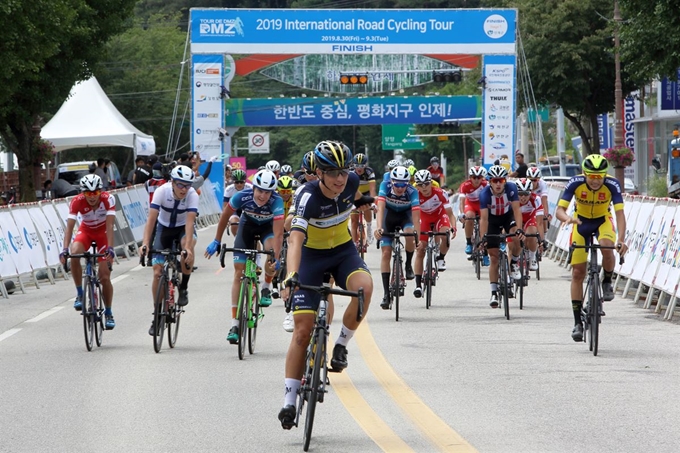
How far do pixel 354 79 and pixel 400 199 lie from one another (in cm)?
3165

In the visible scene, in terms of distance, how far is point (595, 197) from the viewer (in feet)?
41.3

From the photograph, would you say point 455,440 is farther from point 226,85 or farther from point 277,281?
point 226,85

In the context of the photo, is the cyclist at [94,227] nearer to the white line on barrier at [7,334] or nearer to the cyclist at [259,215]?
the white line on barrier at [7,334]

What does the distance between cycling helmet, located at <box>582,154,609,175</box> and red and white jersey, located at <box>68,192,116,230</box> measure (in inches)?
202

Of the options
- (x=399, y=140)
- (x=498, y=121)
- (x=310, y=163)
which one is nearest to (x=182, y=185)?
(x=310, y=163)

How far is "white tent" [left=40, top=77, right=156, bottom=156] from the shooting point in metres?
38.6

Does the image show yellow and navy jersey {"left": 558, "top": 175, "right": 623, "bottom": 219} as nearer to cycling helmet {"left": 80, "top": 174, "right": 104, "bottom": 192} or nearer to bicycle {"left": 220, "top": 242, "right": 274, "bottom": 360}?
bicycle {"left": 220, "top": 242, "right": 274, "bottom": 360}

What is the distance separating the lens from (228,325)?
49.3 ft

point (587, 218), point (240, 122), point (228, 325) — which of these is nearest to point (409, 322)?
point (228, 325)

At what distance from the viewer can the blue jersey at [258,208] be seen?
1327cm

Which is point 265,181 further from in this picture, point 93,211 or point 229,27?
point 229,27

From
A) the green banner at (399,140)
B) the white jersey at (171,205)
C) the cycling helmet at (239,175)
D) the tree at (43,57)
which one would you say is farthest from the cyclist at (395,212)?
the green banner at (399,140)

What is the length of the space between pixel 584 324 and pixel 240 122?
42.2 m

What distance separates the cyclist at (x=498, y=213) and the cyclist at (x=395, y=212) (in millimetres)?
882
